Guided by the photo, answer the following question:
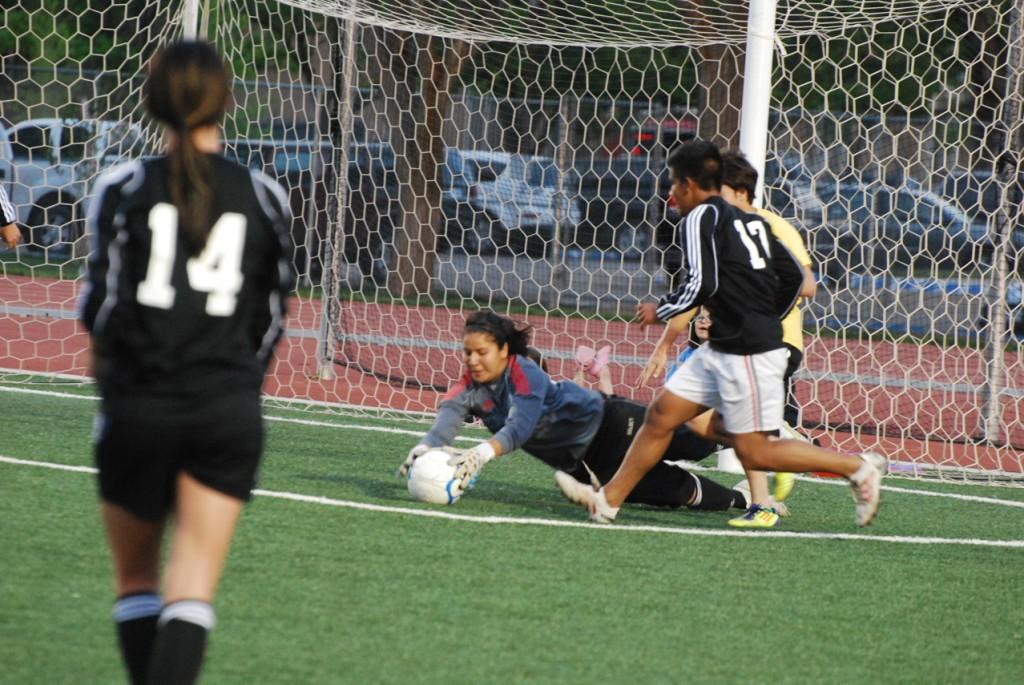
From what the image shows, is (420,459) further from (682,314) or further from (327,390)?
(327,390)

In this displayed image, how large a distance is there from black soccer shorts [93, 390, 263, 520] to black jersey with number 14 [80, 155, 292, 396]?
3cm

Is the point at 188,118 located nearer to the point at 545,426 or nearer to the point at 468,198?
the point at 545,426

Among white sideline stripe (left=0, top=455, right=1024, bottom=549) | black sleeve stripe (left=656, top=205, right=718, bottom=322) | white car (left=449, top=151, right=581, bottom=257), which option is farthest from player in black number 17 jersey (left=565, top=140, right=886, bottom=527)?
white car (left=449, top=151, right=581, bottom=257)

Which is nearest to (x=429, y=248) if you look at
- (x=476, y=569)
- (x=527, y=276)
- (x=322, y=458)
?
(x=527, y=276)

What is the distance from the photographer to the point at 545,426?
257 inches

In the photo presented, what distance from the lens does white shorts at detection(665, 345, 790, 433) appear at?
580 cm

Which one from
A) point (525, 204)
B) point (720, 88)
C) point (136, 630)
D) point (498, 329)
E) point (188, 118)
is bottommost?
point (136, 630)

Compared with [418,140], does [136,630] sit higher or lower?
lower

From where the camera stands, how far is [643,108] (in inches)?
578

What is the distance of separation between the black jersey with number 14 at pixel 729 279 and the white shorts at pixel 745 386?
44mm

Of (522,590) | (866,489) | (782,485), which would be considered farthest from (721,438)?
(522,590)

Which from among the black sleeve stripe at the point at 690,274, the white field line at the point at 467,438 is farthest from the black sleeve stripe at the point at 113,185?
the white field line at the point at 467,438

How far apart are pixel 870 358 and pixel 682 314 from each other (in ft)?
22.5

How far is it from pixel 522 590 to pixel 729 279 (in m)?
1.63
